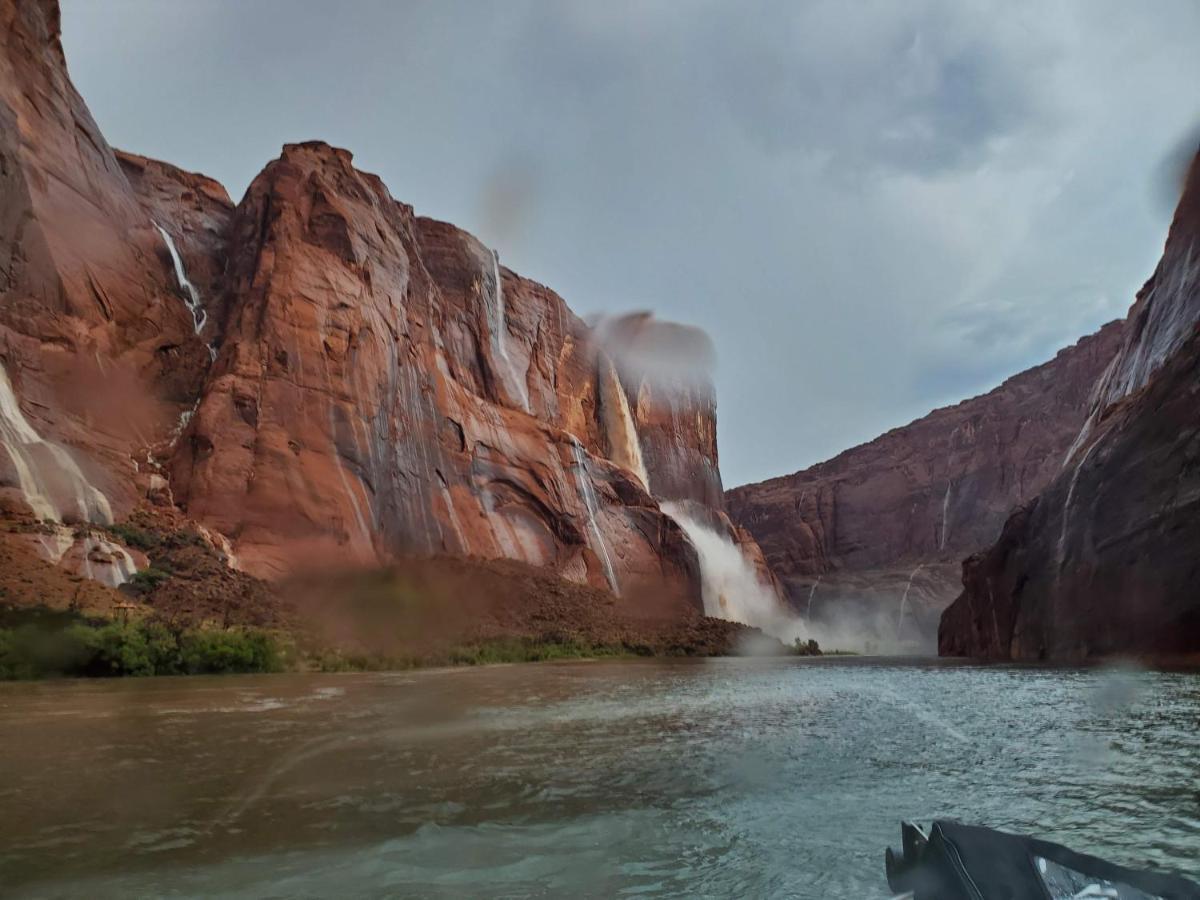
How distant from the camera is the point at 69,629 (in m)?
18.3

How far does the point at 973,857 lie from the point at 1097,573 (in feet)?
89.1

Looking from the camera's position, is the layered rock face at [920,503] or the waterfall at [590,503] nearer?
the waterfall at [590,503]

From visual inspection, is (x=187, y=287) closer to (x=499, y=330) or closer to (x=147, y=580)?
(x=147, y=580)

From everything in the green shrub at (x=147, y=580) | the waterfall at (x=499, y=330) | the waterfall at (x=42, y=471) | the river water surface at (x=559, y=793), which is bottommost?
the river water surface at (x=559, y=793)

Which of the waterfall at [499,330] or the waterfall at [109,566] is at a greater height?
the waterfall at [499,330]

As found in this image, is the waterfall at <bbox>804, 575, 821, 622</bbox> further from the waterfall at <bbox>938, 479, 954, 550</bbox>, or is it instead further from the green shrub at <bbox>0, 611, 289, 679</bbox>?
the green shrub at <bbox>0, 611, 289, 679</bbox>

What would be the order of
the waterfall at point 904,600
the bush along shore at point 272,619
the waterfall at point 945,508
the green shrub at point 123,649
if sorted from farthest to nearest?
the waterfall at point 945,508, the waterfall at point 904,600, the bush along shore at point 272,619, the green shrub at point 123,649

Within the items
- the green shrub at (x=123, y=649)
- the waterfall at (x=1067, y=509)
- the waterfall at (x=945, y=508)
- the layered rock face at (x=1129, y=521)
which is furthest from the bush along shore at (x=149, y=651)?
the waterfall at (x=945, y=508)

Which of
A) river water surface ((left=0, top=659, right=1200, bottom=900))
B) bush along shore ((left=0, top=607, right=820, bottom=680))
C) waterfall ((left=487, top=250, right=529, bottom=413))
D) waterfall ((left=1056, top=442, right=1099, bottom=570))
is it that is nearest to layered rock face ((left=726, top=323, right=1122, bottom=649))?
waterfall ((left=487, top=250, right=529, bottom=413))

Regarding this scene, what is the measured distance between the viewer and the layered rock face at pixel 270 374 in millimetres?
27859

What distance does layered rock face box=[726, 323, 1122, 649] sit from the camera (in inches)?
3258

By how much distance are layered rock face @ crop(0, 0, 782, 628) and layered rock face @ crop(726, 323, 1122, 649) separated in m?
36.2

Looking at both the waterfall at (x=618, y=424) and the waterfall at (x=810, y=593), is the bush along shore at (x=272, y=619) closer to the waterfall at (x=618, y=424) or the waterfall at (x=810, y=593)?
the waterfall at (x=618, y=424)

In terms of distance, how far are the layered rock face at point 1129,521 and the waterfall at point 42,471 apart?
3208 centimetres
